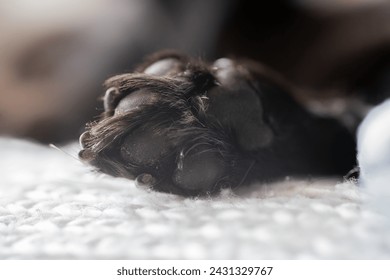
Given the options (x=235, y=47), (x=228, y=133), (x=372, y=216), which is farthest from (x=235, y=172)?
(x=235, y=47)

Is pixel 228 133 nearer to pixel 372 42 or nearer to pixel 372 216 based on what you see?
pixel 372 216

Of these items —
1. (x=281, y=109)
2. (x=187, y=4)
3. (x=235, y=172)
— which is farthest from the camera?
(x=187, y=4)

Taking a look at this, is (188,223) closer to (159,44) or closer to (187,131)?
(187,131)

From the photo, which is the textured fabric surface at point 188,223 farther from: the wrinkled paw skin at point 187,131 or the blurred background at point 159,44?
the blurred background at point 159,44

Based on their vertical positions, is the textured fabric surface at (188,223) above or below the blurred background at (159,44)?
below

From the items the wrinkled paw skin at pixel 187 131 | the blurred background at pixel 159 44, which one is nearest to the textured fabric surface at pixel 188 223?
the wrinkled paw skin at pixel 187 131


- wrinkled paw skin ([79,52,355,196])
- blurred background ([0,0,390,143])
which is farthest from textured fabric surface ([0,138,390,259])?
blurred background ([0,0,390,143])

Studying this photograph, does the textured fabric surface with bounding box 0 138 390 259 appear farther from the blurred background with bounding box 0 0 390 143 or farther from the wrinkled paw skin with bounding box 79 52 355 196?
the blurred background with bounding box 0 0 390 143
